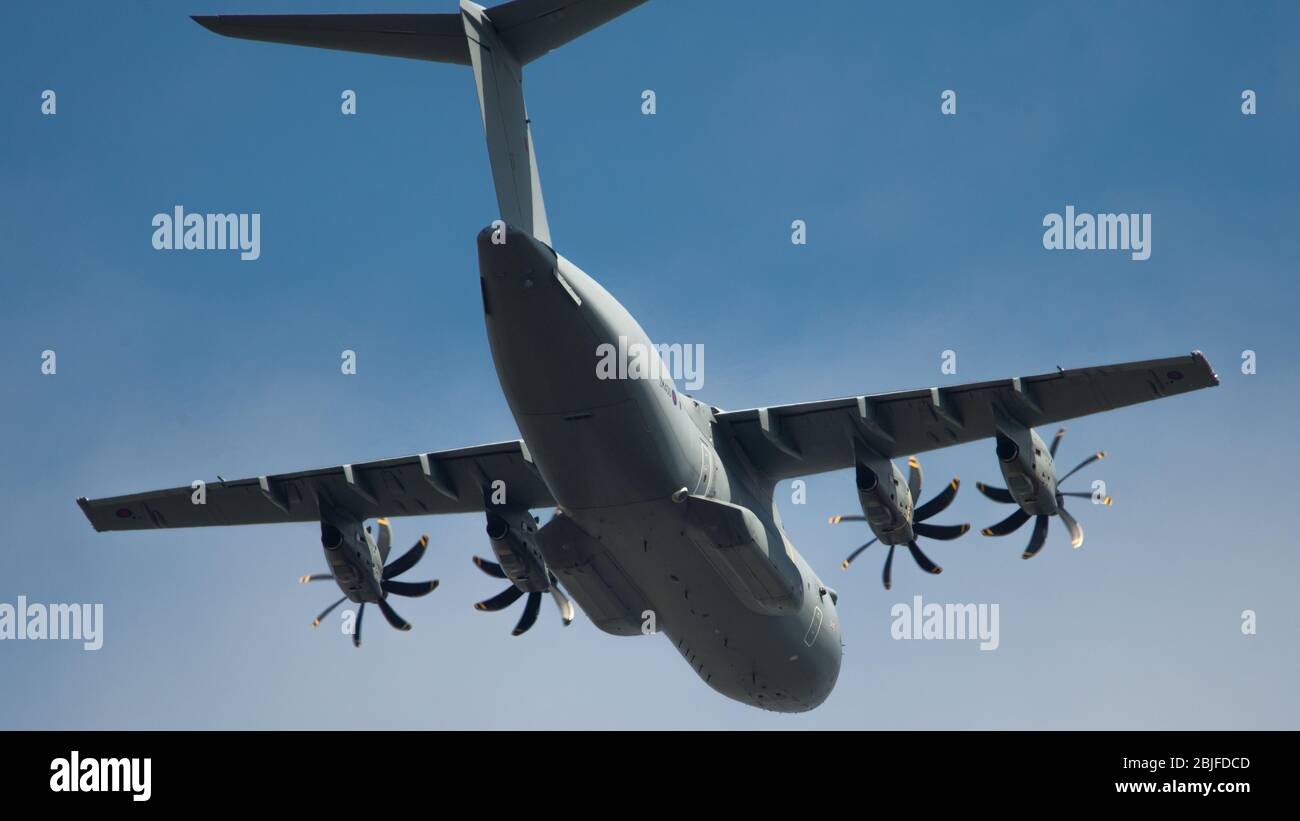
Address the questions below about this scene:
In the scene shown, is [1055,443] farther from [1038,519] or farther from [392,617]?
[392,617]

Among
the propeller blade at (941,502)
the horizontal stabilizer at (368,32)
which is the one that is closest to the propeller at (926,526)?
the propeller blade at (941,502)

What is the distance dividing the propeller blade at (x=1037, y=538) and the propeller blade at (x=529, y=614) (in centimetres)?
728

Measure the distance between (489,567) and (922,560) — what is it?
21.8 ft

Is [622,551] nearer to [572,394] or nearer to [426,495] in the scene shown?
[572,394]

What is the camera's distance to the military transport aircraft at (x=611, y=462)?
673 inches

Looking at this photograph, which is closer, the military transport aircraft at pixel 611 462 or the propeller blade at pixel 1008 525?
the military transport aircraft at pixel 611 462

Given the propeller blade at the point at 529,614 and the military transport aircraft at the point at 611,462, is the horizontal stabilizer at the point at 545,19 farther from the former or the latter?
the propeller blade at the point at 529,614

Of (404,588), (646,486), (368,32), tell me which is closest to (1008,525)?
(646,486)
